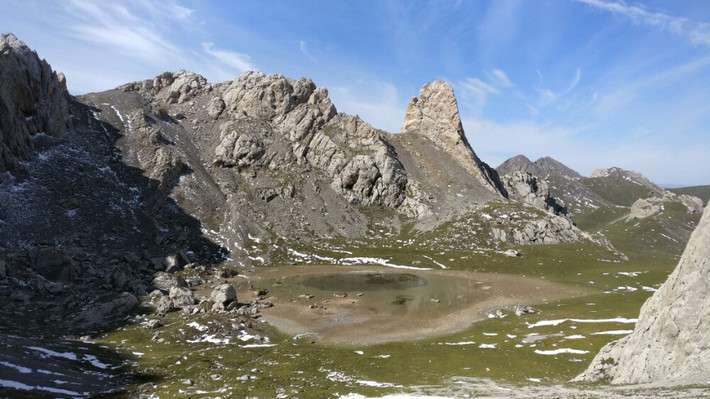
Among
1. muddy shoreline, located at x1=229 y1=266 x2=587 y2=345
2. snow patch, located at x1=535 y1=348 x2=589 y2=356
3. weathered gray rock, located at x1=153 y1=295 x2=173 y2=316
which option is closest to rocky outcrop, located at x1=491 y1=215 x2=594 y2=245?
muddy shoreline, located at x1=229 y1=266 x2=587 y2=345

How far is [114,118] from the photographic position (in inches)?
6885

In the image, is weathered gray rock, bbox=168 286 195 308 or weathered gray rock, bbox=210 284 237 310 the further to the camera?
weathered gray rock, bbox=168 286 195 308

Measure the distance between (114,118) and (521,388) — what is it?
19305cm

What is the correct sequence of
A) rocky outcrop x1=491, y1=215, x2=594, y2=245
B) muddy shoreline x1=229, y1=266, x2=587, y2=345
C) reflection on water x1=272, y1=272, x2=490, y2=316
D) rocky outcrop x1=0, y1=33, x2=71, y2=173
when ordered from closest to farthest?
muddy shoreline x1=229, y1=266, x2=587, y2=345
reflection on water x1=272, y1=272, x2=490, y2=316
rocky outcrop x1=0, y1=33, x2=71, y2=173
rocky outcrop x1=491, y1=215, x2=594, y2=245

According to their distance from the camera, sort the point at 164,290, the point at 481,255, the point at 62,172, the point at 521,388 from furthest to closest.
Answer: the point at 481,255 < the point at 62,172 < the point at 164,290 < the point at 521,388

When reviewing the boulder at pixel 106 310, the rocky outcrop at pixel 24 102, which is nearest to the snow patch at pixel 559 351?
the boulder at pixel 106 310

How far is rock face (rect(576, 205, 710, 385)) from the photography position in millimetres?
26861

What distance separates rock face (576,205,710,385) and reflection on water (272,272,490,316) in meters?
42.8

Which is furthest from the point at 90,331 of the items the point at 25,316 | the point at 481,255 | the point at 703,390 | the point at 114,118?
the point at 114,118

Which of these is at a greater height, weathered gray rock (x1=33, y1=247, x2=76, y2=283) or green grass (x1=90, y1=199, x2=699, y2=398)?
weathered gray rock (x1=33, y1=247, x2=76, y2=283)

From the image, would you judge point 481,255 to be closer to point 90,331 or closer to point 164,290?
point 164,290

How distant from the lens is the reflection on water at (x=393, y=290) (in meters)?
81.8

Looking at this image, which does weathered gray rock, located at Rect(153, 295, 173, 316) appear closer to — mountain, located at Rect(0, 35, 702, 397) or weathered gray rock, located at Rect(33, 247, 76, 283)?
mountain, located at Rect(0, 35, 702, 397)

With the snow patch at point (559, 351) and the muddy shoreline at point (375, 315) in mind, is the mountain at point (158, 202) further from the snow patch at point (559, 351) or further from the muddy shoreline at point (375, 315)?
the snow patch at point (559, 351)
